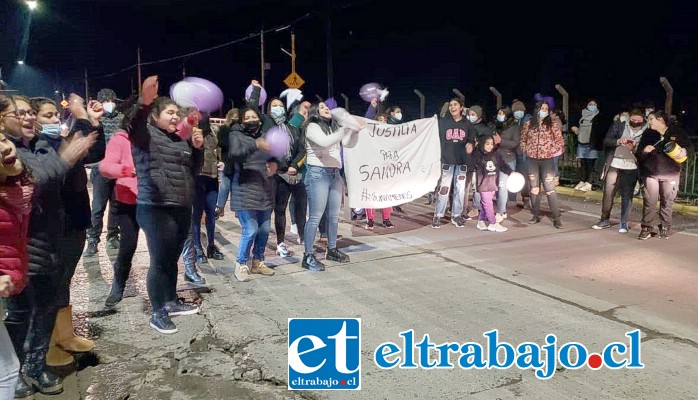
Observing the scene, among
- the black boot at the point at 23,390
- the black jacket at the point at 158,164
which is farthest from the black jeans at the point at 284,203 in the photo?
the black boot at the point at 23,390

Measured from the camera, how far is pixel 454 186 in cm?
876

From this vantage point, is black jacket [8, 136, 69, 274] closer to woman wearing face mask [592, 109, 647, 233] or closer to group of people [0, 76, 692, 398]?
group of people [0, 76, 692, 398]

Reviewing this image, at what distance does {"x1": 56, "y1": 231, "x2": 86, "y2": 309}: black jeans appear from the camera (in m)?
4.13

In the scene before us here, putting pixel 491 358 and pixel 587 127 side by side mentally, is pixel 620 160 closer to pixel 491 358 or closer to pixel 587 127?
pixel 587 127

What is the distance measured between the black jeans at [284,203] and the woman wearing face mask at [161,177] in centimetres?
255

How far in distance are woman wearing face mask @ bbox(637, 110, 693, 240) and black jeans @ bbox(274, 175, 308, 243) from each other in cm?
446

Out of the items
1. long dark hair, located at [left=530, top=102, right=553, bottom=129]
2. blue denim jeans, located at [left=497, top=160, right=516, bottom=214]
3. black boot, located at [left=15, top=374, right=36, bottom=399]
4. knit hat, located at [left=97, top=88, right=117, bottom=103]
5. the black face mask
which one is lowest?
black boot, located at [left=15, top=374, right=36, bottom=399]

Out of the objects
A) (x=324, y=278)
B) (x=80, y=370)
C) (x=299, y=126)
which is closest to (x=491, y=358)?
(x=324, y=278)

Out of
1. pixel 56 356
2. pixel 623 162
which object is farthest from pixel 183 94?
pixel 623 162

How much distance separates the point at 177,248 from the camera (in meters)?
4.61

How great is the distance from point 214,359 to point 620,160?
6509 mm

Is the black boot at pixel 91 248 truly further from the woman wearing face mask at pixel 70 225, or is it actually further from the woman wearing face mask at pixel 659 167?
the woman wearing face mask at pixel 659 167

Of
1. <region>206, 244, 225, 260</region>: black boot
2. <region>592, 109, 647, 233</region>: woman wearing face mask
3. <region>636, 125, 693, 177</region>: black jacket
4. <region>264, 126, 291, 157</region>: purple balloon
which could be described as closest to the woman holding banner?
<region>592, 109, 647, 233</region>: woman wearing face mask

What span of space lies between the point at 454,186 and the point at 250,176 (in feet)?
12.8
